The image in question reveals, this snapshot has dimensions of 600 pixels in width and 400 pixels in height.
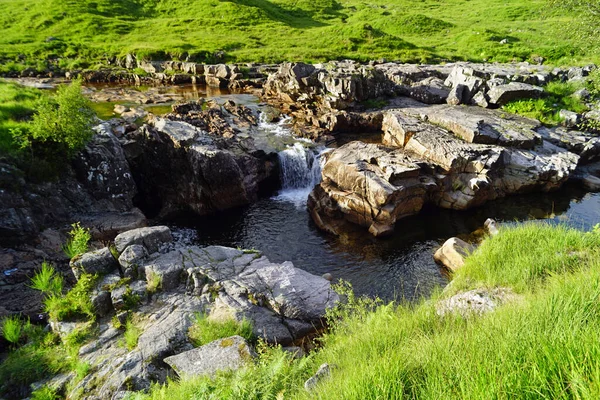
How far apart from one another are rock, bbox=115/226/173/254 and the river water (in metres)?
6.81

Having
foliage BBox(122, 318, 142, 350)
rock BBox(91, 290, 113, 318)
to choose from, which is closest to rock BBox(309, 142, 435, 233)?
rock BBox(91, 290, 113, 318)

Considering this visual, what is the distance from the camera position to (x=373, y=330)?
281 inches

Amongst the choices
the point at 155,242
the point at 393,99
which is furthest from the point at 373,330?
the point at 393,99

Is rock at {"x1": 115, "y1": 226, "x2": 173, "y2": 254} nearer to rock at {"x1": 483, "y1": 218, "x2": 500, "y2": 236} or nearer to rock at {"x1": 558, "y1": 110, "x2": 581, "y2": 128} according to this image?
rock at {"x1": 483, "y1": 218, "x2": 500, "y2": 236}

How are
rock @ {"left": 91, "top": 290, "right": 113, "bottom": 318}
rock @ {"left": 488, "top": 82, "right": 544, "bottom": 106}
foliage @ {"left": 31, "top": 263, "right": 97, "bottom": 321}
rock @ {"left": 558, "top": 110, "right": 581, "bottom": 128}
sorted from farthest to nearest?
rock @ {"left": 488, "top": 82, "right": 544, "bottom": 106}, rock @ {"left": 558, "top": 110, "right": 581, "bottom": 128}, rock @ {"left": 91, "top": 290, "right": 113, "bottom": 318}, foliage @ {"left": 31, "top": 263, "right": 97, "bottom": 321}

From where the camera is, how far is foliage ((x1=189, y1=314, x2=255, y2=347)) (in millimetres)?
10355

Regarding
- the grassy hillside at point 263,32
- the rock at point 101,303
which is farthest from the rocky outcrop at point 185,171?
the grassy hillside at point 263,32

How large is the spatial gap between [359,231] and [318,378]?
1695 centimetres

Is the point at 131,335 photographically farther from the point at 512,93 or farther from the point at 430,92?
the point at 512,93

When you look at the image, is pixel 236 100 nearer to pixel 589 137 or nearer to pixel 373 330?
pixel 589 137

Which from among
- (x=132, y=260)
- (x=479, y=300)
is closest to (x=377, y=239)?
(x=479, y=300)

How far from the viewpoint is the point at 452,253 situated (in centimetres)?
1797

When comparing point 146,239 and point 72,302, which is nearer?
point 72,302

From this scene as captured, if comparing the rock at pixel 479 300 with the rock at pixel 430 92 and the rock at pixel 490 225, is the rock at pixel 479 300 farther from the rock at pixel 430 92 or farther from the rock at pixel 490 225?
the rock at pixel 430 92
